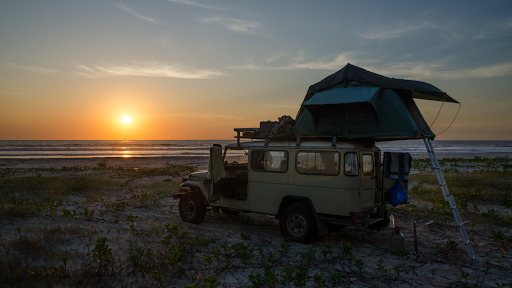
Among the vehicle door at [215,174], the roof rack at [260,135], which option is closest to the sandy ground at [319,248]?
the vehicle door at [215,174]

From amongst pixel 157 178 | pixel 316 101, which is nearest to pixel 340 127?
pixel 316 101

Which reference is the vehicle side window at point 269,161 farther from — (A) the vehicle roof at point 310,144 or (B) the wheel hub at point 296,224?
(B) the wheel hub at point 296,224

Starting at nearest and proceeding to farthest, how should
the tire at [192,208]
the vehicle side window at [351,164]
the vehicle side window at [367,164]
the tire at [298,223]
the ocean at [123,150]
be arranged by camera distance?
the vehicle side window at [351,164] < the vehicle side window at [367,164] < the tire at [298,223] < the tire at [192,208] < the ocean at [123,150]

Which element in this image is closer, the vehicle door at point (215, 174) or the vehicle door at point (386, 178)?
the vehicle door at point (386, 178)

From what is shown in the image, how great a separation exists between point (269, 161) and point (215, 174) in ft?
5.06

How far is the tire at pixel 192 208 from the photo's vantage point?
28.0 ft

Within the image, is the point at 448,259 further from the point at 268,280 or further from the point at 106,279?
the point at 106,279

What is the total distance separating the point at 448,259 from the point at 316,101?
13.8ft

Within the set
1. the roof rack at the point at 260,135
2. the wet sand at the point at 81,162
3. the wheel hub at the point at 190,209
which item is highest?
the roof rack at the point at 260,135

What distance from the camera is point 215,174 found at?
7973 mm

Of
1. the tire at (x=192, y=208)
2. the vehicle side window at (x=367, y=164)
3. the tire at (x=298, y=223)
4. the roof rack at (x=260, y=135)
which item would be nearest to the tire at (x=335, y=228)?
the tire at (x=298, y=223)

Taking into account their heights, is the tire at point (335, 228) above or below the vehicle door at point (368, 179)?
below

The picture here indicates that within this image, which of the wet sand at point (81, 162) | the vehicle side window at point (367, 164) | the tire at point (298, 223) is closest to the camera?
the vehicle side window at point (367, 164)

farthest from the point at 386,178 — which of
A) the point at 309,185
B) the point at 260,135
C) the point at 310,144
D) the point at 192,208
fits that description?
the point at 192,208
